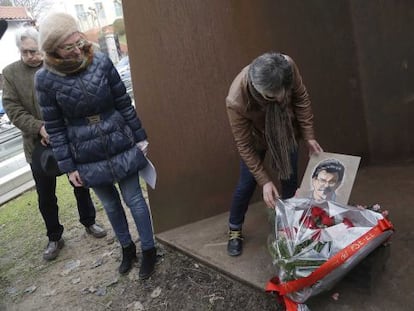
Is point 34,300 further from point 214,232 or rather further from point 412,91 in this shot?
point 412,91

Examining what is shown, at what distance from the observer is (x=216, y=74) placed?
9.08 feet

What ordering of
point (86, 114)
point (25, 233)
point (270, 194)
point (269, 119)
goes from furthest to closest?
point (25, 233), point (86, 114), point (270, 194), point (269, 119)

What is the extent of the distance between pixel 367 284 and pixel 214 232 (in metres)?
1.16

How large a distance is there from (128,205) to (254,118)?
41.8 inches

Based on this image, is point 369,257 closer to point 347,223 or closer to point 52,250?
point 347,223

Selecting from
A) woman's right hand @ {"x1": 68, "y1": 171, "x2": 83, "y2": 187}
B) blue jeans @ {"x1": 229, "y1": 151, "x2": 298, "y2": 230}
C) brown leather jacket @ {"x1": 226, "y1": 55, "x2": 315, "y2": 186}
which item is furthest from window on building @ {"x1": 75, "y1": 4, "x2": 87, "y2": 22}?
brown leather jacket @ {"x1": 226, "y1": 55, "x2": 315, "y2": 186}

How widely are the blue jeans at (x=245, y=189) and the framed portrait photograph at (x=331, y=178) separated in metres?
0.19

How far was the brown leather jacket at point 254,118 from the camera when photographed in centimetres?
199

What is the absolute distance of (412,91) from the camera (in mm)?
3062

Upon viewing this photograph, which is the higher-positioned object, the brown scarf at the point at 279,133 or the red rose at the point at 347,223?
the brown scarf at the point at 279,133

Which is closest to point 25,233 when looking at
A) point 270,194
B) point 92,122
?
point 92,122

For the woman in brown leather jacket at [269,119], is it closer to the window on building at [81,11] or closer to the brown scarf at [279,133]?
the brown scarf at [279,133]

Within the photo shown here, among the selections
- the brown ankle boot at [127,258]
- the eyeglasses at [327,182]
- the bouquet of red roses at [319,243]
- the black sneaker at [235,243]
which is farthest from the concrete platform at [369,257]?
the eyeglasses at [327,182]

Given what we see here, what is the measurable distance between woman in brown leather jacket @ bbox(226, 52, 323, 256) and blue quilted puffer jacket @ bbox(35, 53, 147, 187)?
690 mm
